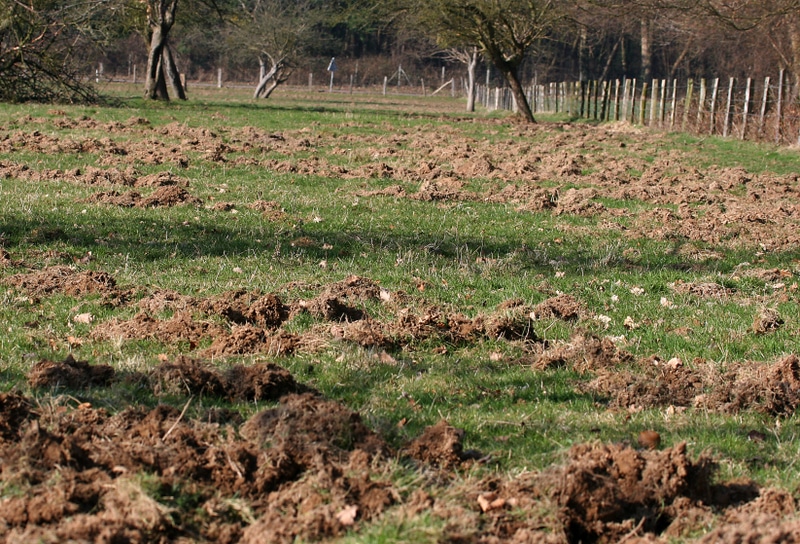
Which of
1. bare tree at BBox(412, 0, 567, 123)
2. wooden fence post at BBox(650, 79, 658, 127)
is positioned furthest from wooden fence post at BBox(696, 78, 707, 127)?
bare tree at BBox(412, 0, 567, 123)

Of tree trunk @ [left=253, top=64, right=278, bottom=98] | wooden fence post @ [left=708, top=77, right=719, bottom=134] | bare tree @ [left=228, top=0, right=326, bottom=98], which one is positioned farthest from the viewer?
bare tree @ [left=228, top=0, right=326, bottom=98]

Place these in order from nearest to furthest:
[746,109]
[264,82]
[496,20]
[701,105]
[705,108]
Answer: [746,109]
[701,105]
[705,108]
[496,20]
[264,82]

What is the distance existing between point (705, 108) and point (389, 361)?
26.1 metres

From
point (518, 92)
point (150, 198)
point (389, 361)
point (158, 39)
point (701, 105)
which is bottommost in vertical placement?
point (389, 361)

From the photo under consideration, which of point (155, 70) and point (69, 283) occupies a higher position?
point (155, 70)

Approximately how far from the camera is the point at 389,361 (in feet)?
19.9

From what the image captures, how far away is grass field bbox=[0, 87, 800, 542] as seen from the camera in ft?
12.5

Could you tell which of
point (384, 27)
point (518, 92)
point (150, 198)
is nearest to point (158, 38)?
point (384, 27)

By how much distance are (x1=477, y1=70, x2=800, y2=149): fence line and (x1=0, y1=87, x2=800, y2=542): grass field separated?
12026mm

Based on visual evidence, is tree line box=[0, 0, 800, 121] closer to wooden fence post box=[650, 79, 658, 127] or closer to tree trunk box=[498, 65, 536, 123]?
tree trunk box=[498, 65, 536, 123]

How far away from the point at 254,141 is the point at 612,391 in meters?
15.2

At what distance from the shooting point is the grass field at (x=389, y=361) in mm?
3822

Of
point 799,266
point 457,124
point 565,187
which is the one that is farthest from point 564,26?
point 799,266

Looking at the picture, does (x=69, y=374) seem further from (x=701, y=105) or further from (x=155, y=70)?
(x=155, y=70)
